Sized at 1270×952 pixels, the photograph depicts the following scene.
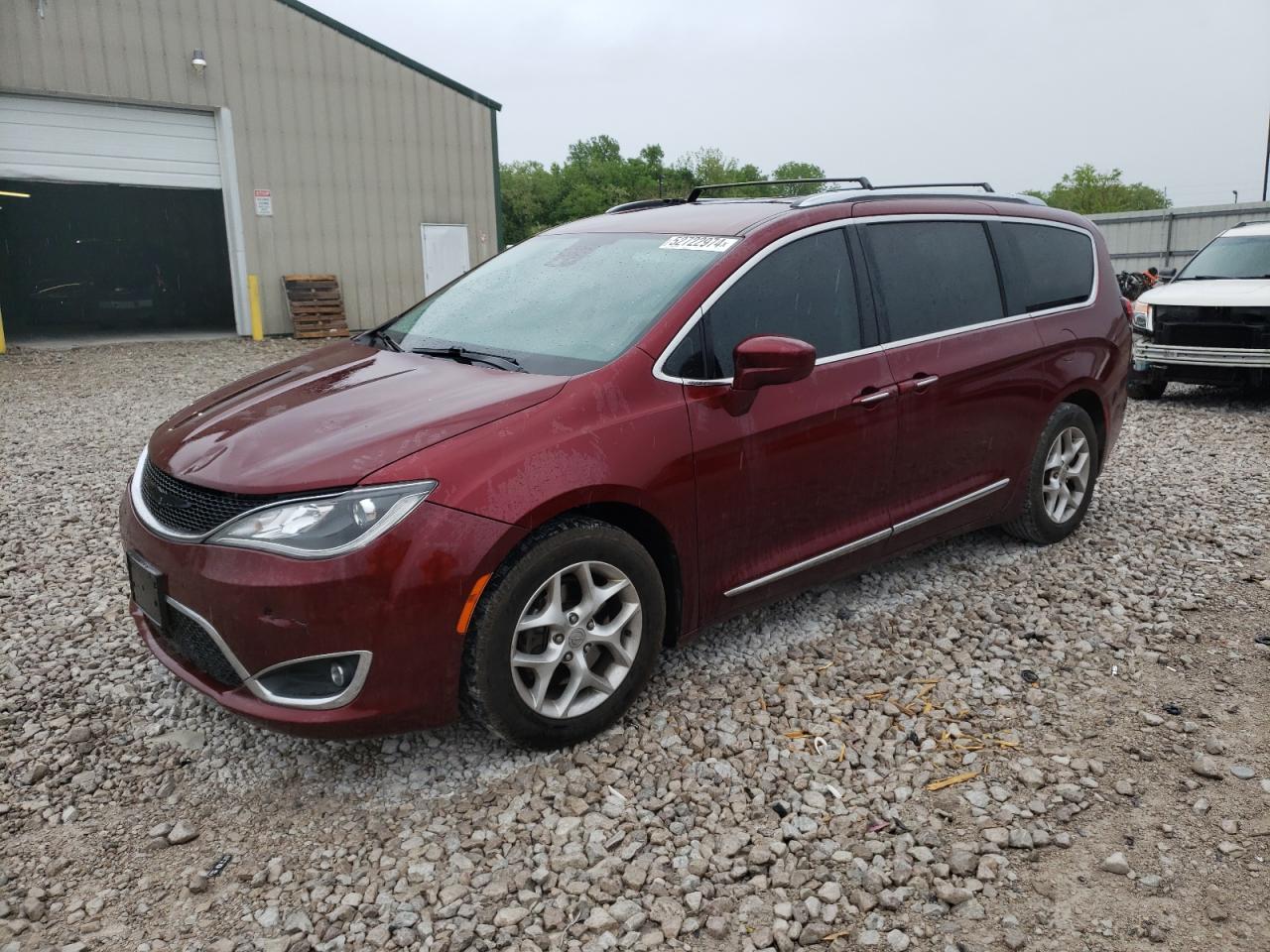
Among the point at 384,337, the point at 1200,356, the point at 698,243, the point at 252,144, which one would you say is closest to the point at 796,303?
the point at 698,243

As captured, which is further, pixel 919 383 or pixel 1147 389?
pixel 1147 389

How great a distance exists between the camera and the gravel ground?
2.48 meters

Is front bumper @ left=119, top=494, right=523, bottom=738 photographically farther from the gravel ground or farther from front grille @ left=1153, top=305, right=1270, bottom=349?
front grille @ left=1153, top=305, right=1270, bottom=349

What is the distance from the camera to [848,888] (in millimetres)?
2570

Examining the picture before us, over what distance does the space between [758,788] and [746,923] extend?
579 millimetres

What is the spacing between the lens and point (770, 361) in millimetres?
3262

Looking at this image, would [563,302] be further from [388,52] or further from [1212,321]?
[388,52]

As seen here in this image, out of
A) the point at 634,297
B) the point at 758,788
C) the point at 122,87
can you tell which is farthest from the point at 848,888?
the point at 122,87

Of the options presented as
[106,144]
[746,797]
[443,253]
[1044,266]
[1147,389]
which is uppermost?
[106,144]

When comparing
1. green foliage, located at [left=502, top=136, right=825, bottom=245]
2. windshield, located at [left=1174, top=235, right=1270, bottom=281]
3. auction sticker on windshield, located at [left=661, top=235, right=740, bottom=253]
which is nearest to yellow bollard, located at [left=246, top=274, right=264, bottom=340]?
windshield, located at [left=1174, top=235, right=1270, bottom=281]

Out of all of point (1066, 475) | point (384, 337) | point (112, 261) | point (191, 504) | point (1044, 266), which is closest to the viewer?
point (191, 504)

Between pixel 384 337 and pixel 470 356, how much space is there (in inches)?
28.4

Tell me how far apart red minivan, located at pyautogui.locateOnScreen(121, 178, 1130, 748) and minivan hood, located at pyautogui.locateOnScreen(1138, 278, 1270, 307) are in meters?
5.50

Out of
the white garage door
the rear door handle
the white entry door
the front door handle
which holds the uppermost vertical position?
the white garage door
